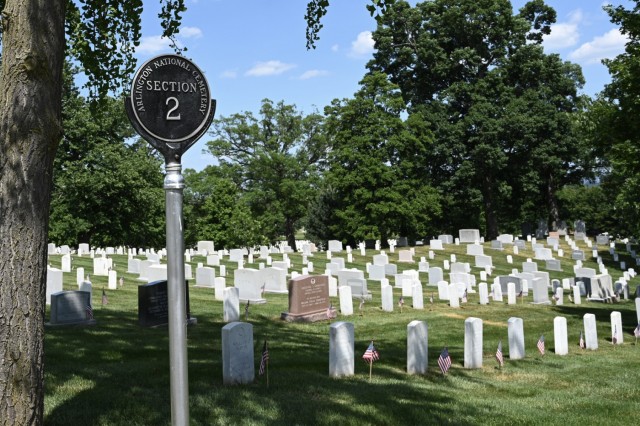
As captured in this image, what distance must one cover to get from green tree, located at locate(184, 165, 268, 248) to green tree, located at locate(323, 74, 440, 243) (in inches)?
291

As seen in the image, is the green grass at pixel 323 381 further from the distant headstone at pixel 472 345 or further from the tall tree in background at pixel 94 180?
the tall tree in background at pixel 94 180

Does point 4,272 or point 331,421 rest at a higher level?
point 4,272

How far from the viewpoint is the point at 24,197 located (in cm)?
463

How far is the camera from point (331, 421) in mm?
6469

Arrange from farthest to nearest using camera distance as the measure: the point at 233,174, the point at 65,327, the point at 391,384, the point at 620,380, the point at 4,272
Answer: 1. the point at 233,174
2. the point at 65,327
3. the point at 620,380
4. the point at 391,384
5. the point at 4,272

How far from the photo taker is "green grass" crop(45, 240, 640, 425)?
670 centimetres

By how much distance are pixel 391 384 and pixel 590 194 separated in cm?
5734

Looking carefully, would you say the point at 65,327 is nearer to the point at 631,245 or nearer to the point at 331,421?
the point at 331,421

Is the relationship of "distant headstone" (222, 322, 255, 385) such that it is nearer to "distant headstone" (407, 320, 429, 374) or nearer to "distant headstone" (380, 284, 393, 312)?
"distant headstone" (407, 320, 429, 374)

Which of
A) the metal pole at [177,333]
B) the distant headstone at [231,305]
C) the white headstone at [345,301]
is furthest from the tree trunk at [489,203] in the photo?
the metal pole at [177,333]

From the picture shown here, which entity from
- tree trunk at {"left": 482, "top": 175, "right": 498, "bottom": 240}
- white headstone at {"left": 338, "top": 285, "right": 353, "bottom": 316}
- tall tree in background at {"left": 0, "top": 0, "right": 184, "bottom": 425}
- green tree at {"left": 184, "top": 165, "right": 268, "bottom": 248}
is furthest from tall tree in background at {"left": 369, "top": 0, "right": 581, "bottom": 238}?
tall tree in background at {"left": 0, "top": 0, "right": 184, "bottom": 425}

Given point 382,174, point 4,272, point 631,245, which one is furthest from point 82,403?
point 631,245

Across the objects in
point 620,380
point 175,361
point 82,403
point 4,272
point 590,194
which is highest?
point 590,194

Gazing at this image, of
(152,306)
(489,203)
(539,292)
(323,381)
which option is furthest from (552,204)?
(323,381)
